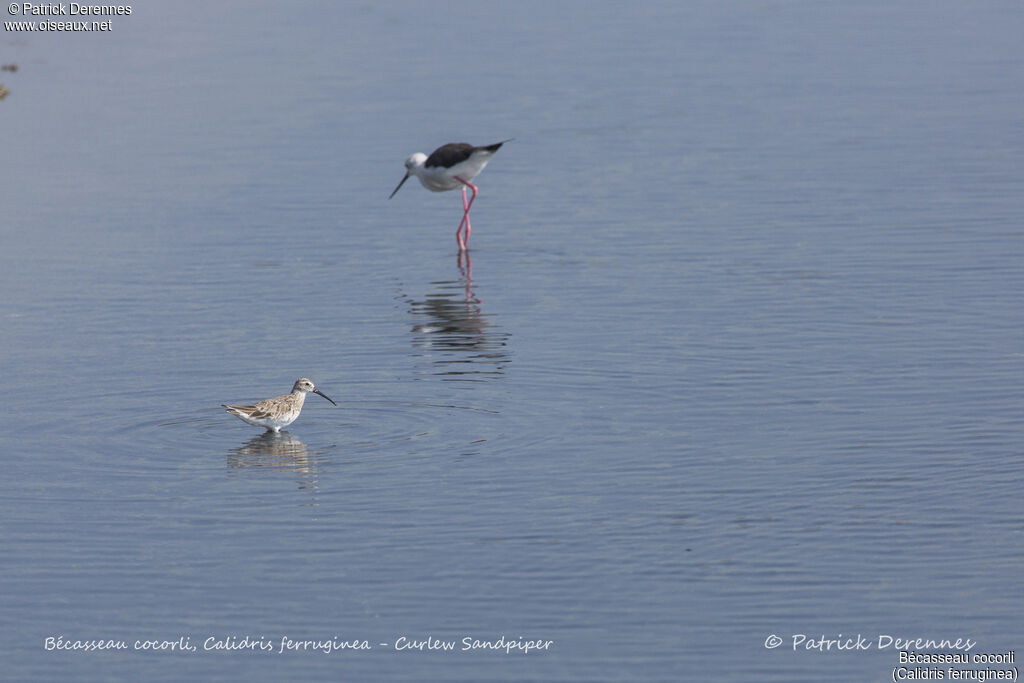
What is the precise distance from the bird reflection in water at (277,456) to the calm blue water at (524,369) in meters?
0.05

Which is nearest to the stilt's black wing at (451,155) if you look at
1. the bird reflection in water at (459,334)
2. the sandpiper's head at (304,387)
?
the bird reflection in water at (459,334)

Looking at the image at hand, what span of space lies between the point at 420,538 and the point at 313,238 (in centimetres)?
1250

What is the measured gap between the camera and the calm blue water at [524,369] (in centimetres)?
1194

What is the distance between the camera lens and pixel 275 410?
16.0 meters

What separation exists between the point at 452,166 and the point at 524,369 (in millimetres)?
9217

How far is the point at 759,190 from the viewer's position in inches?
1062

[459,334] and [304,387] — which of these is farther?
[459,334]

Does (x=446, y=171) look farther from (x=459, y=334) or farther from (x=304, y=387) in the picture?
(x=304, y=387)

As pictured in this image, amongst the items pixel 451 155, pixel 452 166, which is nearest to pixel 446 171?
pixel 452 166

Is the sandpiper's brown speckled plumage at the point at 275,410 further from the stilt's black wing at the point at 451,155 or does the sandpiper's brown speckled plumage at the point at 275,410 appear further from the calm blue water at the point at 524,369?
the stilt's black wing at the point at 451,155

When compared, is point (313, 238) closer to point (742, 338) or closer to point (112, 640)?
point (742, 338)

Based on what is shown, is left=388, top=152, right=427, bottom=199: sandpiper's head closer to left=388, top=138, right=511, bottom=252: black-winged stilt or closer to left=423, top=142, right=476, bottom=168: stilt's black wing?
left=388, top=138, right=511, bottom=252: black-winged stilt

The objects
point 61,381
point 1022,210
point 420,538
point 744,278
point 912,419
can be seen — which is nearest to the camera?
point 420,538

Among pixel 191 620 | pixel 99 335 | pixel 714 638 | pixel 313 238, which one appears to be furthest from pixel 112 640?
pixel 313 238
